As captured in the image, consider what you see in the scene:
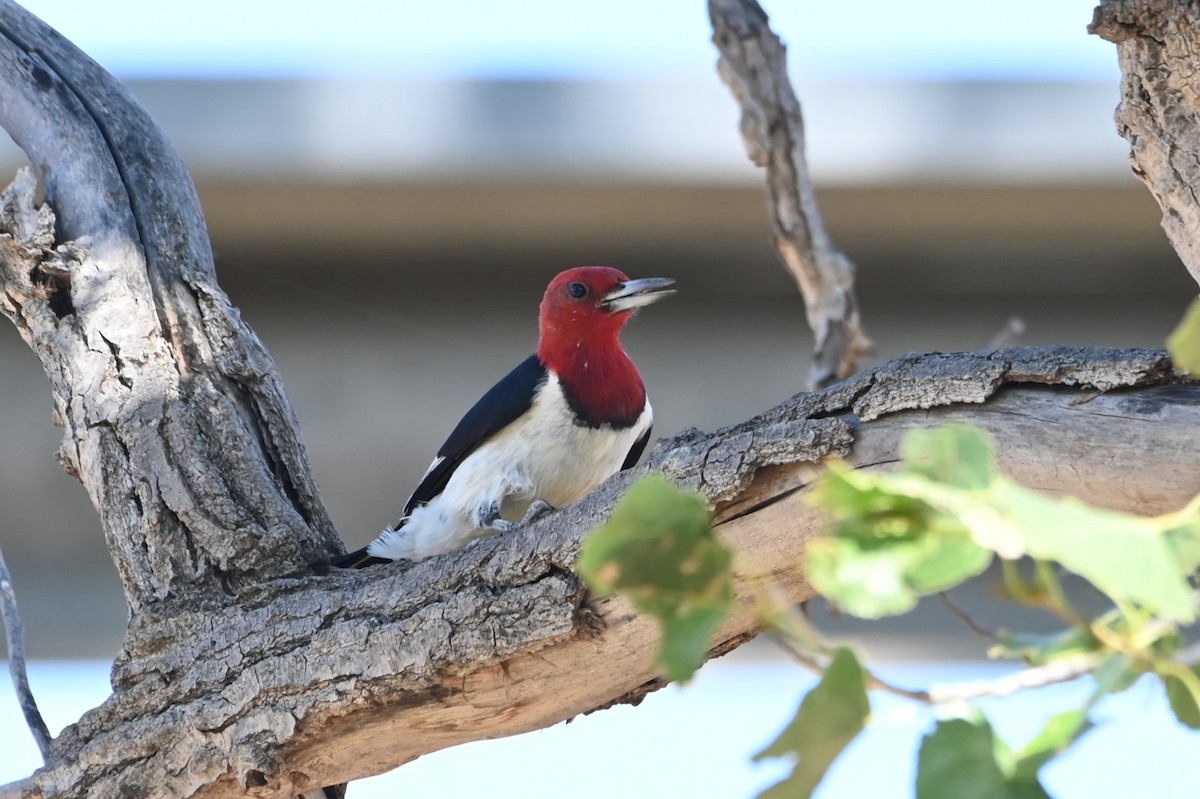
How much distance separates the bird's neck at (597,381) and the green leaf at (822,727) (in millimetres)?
2542

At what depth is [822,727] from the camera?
97 cm

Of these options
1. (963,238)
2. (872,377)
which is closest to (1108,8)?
(872,377)

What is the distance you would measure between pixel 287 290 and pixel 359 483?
930 mm

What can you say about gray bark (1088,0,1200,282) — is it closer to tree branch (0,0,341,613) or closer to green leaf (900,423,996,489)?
green leaf (900,423,996,489)

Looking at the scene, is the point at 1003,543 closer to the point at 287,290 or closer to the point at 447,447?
the point at 447,447

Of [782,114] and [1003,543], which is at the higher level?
[782,114]

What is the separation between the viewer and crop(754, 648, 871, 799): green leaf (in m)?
0.93

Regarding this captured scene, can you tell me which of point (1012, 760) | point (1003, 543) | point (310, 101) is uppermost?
point (310, 101)

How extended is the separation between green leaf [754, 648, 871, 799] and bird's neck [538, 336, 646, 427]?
254cm

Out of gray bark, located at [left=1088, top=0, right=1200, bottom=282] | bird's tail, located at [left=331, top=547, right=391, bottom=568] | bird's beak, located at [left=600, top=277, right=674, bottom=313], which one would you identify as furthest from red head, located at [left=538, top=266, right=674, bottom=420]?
gray bark, located at [left=1088, top=0, right=1200, bottom=282]

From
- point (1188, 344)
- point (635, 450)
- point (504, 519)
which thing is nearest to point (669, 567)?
point (1188, 344)

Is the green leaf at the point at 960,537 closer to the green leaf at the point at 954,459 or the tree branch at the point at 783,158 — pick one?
the green leaf at the point at 954,459

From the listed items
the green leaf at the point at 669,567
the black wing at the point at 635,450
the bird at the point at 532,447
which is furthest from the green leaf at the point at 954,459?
the black wing at the point at 635,450

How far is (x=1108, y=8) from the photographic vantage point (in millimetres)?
2008
